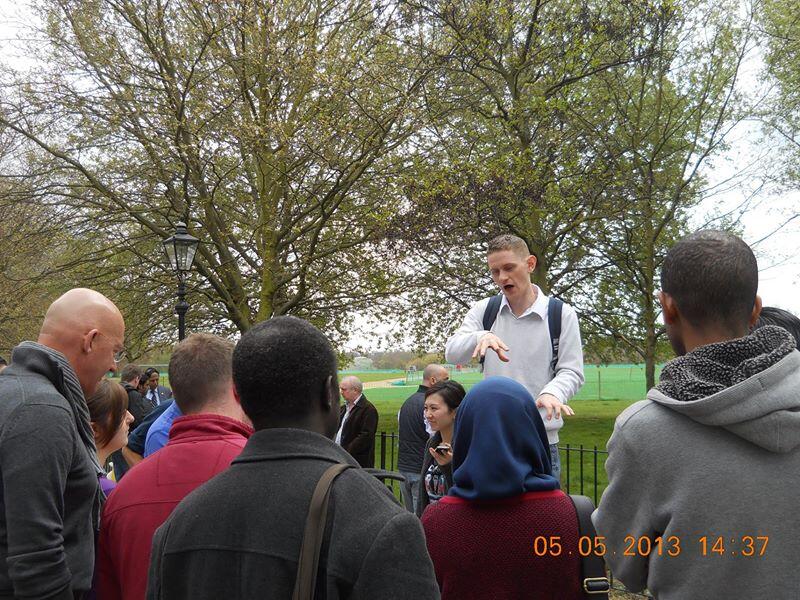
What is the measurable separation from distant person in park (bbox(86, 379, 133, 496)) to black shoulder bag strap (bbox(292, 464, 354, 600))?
2646 mm

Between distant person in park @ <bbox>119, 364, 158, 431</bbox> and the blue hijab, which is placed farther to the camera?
distant person in park @ <bbox>119, 364, 158, 431</bbox>

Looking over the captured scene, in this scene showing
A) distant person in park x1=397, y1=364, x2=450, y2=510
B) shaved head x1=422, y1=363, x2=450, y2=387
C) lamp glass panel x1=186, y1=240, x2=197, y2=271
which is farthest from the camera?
lamp glass panel x1=186, y1=240, x2=197, y2=271

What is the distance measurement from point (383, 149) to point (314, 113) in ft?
5.34

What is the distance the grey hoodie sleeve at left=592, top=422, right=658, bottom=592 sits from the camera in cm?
185

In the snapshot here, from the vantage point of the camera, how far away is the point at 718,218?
14.4 meters

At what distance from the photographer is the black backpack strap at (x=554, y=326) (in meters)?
3.71

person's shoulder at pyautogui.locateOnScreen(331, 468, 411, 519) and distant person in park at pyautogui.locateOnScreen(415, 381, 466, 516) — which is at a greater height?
person's shoulder at pyautogui.locateOnScreen(331, 468, 411, 519)

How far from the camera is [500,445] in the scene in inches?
99.0

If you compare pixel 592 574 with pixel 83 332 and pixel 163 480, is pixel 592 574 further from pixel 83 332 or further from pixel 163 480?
pixel 83 332

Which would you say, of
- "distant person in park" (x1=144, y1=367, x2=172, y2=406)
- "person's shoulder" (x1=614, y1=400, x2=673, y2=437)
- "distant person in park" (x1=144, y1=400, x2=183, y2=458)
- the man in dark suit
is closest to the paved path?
"distant person in park" (x1=144, y1=367, x2=172, y2=406)

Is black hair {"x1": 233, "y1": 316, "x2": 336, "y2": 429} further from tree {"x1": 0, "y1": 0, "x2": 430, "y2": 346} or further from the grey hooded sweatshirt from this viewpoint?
tree {"x1": 0, "y1": 0, "x2": 430, "y2": 346}

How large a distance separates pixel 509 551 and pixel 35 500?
1697 mm

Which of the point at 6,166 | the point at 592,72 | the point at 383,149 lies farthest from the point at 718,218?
the point at 6,166

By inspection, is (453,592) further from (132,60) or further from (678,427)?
(132,60)
